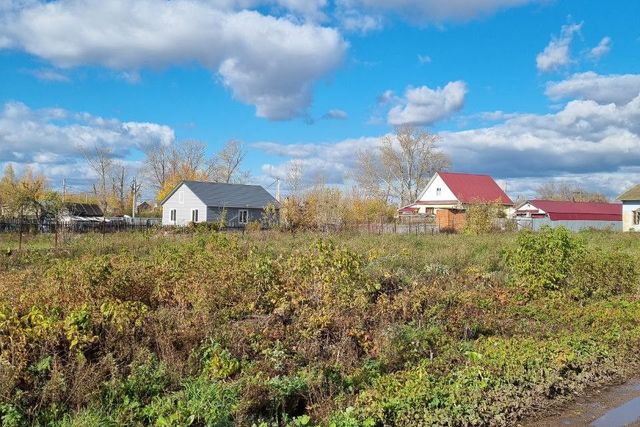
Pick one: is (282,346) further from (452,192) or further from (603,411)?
(452,192)

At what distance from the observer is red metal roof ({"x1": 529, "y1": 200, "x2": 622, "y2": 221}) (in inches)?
2000

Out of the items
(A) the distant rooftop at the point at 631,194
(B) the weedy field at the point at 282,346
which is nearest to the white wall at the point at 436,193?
(A) the distant rooftop at the point at 631,194

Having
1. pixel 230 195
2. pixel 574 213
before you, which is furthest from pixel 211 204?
pixel 574 213

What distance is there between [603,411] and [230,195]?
1912 inches

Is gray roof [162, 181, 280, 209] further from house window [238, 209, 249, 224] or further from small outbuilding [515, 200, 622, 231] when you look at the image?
small outbuilding [515, 200, 622, 231]

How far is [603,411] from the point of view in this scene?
572 centimetres

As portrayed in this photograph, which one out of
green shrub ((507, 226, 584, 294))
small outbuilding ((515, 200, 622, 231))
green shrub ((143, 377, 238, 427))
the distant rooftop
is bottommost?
green shrub ((143, 377, 238, 427))

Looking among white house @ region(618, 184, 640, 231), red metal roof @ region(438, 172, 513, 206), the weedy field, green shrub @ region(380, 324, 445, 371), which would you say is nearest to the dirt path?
the weedy field

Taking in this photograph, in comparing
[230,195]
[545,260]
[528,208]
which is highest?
[230,195]

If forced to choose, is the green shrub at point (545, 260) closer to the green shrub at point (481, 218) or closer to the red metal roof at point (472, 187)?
the green shrub at point (481, 218)

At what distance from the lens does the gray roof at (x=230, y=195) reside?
5091cm

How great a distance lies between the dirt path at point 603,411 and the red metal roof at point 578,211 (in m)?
45.8

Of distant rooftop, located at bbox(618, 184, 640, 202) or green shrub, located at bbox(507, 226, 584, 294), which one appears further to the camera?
distant rooftop, located at bbox(618, 184, 640, 202)

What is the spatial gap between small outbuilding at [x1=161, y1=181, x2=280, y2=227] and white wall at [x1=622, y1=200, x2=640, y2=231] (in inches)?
1140
